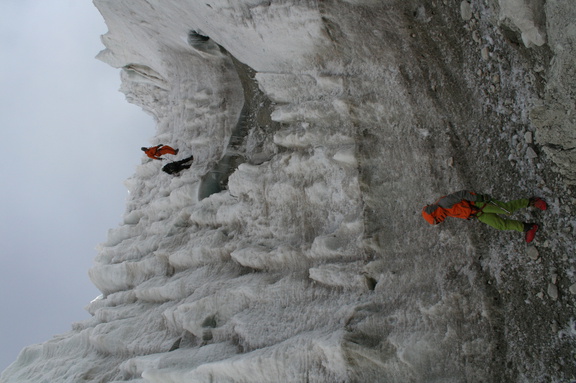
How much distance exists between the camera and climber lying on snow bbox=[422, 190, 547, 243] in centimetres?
392

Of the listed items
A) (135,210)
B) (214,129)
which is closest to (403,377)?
(214,129)

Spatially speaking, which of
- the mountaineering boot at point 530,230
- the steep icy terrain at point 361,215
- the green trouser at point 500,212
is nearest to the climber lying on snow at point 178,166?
the steep icy terrain at point 361,215

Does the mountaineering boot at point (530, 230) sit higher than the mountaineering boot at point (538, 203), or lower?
lower

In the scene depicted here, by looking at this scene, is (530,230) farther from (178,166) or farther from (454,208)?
(178,166)

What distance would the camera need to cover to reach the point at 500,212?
399cm

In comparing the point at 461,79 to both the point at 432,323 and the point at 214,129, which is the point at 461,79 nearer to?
the point at 432,323

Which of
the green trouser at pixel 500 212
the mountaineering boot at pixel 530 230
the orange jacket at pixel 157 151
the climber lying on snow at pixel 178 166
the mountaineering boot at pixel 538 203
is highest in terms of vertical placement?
the orange jacket at pixel 157 151

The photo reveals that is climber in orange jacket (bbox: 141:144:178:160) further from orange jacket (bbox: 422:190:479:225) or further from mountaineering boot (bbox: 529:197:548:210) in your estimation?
mountaineering boot (bbox: 529:197:548:210)

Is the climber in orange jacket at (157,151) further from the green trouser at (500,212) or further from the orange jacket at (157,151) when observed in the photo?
the green trouser at (500,212)

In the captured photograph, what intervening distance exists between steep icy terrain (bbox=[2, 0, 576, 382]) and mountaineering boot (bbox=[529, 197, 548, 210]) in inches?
3.4

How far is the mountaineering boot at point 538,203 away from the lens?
383 centimetres

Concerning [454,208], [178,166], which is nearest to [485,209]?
[454,208]

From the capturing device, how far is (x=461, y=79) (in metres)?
4.62

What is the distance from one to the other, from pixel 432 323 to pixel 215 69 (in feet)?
19.6
